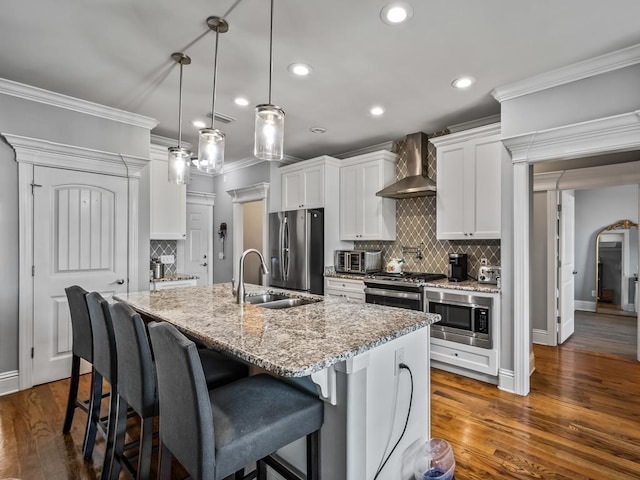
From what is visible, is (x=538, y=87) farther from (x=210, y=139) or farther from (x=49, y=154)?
(x=49, y=154)

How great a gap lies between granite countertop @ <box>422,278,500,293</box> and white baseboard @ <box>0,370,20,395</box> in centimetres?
389

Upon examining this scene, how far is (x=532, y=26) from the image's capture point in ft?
6.99

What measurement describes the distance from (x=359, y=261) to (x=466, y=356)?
169cm

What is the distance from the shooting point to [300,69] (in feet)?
8.80

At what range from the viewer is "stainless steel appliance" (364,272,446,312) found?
353 centimetres

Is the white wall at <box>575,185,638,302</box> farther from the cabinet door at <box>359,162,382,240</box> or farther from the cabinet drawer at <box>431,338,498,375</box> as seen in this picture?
the cabinet drawer at <box>431,338,498,375</box>

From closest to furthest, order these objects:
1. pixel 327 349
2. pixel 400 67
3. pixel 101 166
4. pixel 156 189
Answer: pixel 327 349, pixel 400 67, pixel 101 166, pixel 156 189

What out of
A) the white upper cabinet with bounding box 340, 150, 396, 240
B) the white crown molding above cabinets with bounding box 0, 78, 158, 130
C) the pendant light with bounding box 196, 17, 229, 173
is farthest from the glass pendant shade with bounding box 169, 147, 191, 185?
the white upper cabinet with bounding box 340, 150, 396, 240

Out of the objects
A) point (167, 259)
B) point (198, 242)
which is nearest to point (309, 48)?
point (167, 259)

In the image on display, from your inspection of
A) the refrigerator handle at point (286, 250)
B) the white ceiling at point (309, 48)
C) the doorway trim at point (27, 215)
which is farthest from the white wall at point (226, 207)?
the doorway trim at point (27, 215)

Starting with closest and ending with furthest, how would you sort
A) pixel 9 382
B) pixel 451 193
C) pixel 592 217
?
pixel 9 382 → pixel 451 193 → pixel 592 217

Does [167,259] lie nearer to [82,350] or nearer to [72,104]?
[72,104]

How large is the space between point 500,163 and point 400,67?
1.38 m

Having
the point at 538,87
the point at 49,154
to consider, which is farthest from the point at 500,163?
the point at 49,154
